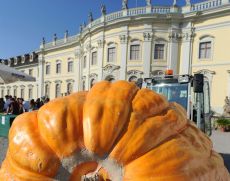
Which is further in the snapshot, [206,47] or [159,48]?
[159,48]

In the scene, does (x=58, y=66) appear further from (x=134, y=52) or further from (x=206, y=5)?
(x=206, y=5)

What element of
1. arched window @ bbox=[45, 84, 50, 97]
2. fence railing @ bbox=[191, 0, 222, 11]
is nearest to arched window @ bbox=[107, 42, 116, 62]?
fence railing @ bbox=[191, 0, 222, 11]

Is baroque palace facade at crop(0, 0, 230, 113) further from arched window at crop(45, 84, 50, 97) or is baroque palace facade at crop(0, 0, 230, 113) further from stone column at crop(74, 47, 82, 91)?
arched window at crop(45, 84, 50, 97)

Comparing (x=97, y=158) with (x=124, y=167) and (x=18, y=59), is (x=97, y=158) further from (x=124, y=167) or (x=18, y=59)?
(x=18, y=59)

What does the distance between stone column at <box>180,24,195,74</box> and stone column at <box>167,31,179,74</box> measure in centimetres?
57

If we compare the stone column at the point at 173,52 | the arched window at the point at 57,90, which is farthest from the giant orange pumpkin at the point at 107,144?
the arched window at the point at 57,90

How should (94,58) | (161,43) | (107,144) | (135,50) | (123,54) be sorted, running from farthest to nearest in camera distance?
(94,58)
(123,54)
(135,50)
(161,43)
(107,144)

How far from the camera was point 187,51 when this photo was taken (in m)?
25.0

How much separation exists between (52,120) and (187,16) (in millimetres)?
25871

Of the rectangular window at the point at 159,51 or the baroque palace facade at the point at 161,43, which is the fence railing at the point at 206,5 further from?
the rectangular window at the point at 159,51

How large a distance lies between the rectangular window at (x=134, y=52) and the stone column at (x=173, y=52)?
313cm

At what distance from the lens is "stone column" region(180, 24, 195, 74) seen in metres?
24.8

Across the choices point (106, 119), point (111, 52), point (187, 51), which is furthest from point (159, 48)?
point (106, 119)

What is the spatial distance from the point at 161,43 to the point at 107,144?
2579 centimetres
